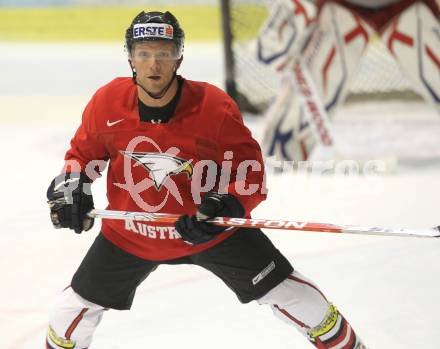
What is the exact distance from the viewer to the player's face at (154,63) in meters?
1.86

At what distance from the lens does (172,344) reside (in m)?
2.46

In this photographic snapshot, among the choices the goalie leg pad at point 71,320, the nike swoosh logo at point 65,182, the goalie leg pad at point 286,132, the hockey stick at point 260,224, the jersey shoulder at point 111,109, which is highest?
the jersey shoulder at point 111,109

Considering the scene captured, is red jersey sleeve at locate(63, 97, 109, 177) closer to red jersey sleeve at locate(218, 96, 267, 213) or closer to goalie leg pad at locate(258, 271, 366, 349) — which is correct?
red jersey sleeve at locate(218, 96, 267, 213)

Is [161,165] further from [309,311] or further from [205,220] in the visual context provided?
[309,311]

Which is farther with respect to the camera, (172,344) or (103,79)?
(103,79)

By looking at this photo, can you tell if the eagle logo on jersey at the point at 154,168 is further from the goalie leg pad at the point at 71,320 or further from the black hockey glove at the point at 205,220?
the goalie leg pad at the point at 71,320

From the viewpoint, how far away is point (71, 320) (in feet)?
6.40

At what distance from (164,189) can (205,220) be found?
0.53 ft

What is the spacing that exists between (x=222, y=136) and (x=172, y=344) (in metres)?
0.81

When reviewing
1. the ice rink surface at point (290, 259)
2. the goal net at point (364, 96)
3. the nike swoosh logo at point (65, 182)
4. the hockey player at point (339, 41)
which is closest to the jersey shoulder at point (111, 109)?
the nike swoosh logo at point (65, 182)

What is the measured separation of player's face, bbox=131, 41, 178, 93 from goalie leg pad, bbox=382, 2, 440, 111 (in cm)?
269

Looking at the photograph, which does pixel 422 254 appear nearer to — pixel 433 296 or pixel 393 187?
pixel 433 296

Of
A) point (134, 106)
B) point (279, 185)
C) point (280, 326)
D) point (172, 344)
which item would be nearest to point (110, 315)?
point (172, 344)

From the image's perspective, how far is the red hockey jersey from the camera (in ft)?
6.21
